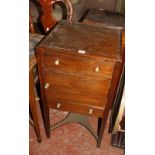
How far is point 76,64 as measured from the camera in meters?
1.23

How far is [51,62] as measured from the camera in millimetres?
1271

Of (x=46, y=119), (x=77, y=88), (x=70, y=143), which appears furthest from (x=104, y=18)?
(x=70, y=143)

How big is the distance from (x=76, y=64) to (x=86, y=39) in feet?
0.70

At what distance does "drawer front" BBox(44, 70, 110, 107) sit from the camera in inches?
51.2

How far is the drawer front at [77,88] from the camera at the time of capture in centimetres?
130

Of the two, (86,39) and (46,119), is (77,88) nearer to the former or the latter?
(86,39)

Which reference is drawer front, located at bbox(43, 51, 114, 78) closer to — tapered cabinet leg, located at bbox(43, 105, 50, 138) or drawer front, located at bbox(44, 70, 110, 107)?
drawer front, located at bbox(44, 70, 110, 107)

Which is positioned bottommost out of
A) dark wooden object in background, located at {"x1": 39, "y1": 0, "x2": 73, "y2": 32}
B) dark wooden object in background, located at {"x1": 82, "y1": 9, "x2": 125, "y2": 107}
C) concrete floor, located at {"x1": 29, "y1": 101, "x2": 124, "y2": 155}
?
concrete floor, located at {"x1": 29, "y1": 101, "x2": 124, "y2": 155}

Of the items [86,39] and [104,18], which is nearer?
[86,39]

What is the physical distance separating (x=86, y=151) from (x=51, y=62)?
3.01 ft

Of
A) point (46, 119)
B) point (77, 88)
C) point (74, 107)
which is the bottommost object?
point (46, 119)

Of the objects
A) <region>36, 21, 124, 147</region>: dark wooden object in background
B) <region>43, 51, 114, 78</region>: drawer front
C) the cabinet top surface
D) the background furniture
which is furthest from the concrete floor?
the cabinet top surface
